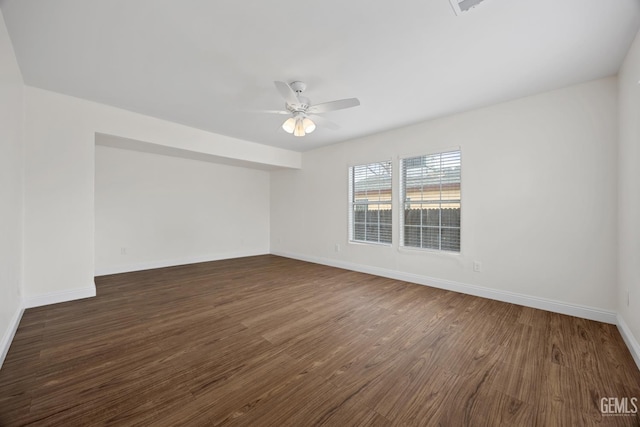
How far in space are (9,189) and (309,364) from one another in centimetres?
309

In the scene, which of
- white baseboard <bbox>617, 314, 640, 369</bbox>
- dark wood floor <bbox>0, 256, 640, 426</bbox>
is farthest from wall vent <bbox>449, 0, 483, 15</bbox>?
white baseboard <bbox>617, 314, 640, 369</bbox>

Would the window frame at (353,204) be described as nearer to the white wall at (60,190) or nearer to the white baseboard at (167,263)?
the white baseboard at (167,263)

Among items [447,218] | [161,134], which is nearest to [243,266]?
[161,134]

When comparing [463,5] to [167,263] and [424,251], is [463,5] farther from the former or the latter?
[167,263]

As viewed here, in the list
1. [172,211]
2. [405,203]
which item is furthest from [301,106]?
[172,211]

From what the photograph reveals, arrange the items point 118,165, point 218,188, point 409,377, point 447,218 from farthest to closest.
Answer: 1. point 218,188
2. point 118,165
3. point 447,218
4. point 409,377

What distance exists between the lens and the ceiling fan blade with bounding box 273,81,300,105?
2.36m

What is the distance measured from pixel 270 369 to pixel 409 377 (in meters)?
1.01

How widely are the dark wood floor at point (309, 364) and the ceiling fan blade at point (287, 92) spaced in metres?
2.38

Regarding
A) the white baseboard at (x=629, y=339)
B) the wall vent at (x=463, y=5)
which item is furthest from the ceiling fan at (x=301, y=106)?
the white baseboard at (x=629, y=339)

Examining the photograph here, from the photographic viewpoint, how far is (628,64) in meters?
2.23

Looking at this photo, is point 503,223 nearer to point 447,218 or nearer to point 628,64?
point 447,218

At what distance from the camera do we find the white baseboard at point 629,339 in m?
1.93

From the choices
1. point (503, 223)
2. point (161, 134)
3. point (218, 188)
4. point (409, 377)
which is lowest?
point (409, 377)
